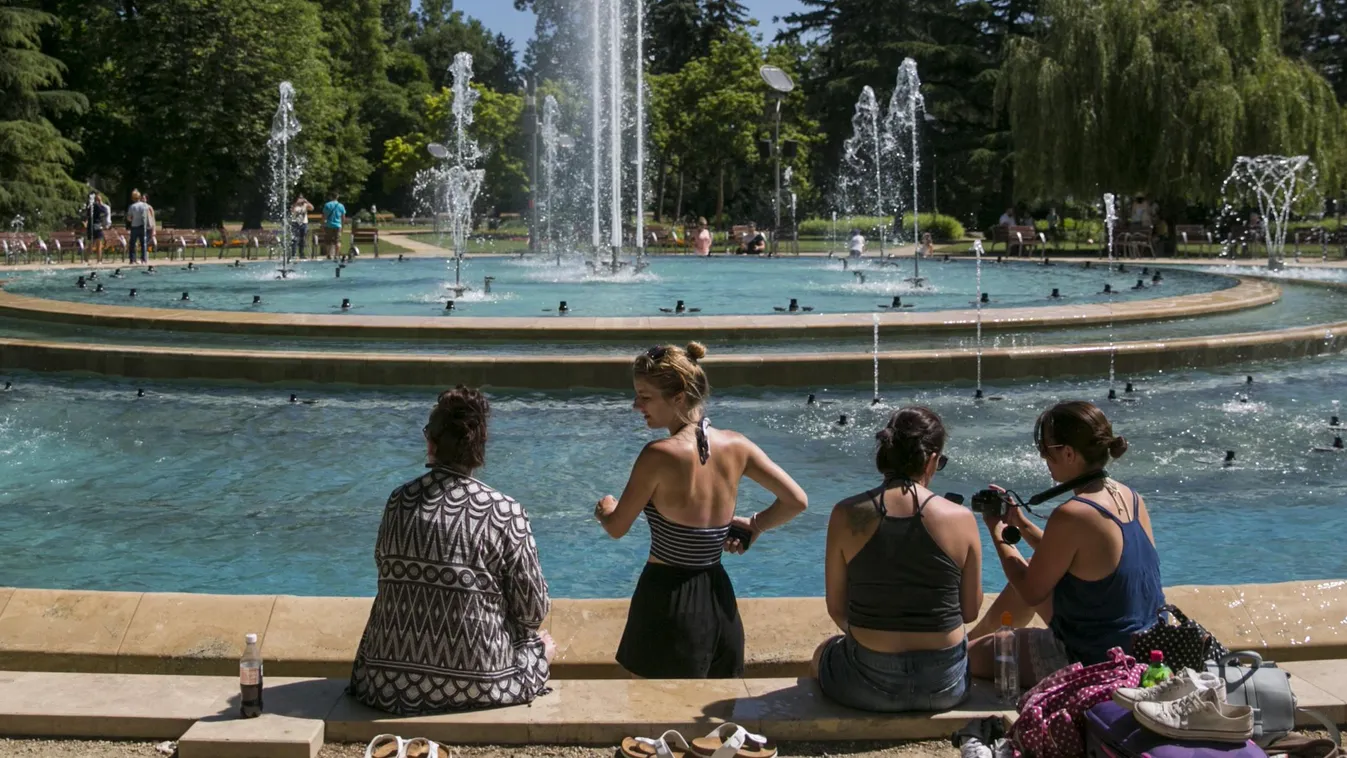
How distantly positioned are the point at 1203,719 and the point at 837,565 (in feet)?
4.26

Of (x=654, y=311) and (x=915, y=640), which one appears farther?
(x=654, y=311)

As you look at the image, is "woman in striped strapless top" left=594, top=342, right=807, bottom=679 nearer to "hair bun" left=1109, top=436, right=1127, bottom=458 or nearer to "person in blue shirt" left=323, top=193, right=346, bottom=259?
"hair bun" left=1109, top=436, right=1127, bottom=458

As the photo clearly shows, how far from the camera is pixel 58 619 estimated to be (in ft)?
18.8

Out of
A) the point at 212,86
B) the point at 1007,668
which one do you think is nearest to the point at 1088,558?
the point at 1007,668

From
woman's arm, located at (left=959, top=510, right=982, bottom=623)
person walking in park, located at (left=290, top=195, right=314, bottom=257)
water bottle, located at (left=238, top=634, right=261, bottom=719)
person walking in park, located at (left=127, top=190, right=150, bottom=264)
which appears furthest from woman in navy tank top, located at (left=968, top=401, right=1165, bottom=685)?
person walking in park, located at (left=290, top=195, right=314, bottom=257)

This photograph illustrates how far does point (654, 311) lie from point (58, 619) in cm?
1308

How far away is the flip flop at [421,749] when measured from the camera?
4340 millimetres

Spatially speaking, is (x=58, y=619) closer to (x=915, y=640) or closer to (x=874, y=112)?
(x=915, y=640)

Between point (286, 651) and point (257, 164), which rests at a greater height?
point (257, 164)

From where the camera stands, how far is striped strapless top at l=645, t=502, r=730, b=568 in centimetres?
486

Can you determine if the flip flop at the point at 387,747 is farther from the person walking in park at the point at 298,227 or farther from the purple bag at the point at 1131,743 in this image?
the person walking in park at the point at 298,227

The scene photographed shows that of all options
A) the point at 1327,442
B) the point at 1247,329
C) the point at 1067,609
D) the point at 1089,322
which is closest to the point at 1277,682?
→ the point at 1067,609

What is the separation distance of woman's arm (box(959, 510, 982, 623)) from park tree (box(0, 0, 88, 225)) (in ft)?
132

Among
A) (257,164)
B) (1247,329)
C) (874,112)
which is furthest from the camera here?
(874,112)
